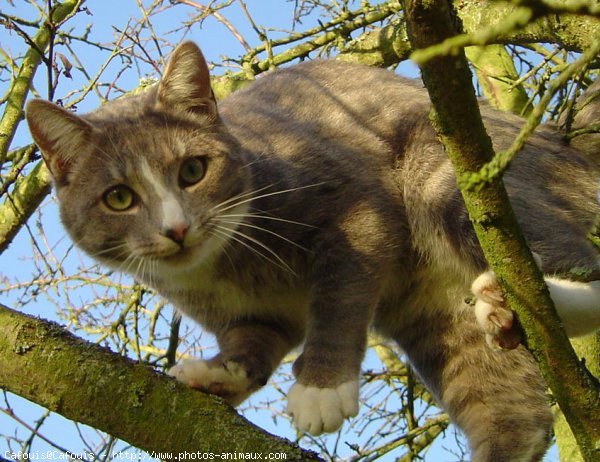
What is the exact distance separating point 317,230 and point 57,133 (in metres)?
1.15

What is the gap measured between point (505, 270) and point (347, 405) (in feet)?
3.80

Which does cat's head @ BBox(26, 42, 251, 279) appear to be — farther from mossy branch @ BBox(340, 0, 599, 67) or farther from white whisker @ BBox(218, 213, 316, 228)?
mossy branch @ BBox(340, 0, 599, 67)

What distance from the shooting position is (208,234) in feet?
10.0

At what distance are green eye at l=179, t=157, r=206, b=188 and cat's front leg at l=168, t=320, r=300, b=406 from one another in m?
0.74

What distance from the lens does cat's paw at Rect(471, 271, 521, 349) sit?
2.48m

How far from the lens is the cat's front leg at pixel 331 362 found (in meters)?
2.96

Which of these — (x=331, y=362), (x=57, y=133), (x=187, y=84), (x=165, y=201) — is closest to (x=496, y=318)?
(x=331, y=362)

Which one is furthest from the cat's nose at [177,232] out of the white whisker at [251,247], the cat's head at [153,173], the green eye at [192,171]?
the green eye at [192,171]

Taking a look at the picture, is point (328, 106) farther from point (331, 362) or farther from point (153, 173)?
point (331, 362)

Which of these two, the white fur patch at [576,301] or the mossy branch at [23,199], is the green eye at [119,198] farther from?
the white fur patch at [576,301]

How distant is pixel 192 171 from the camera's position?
3227mm

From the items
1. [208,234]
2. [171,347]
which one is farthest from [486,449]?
[171,347]

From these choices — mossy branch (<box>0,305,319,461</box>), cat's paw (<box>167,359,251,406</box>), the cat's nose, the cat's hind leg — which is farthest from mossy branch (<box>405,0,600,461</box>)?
cat's paw (<box>167,359,251,406</box>)

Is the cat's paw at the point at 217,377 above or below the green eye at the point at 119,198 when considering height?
below
